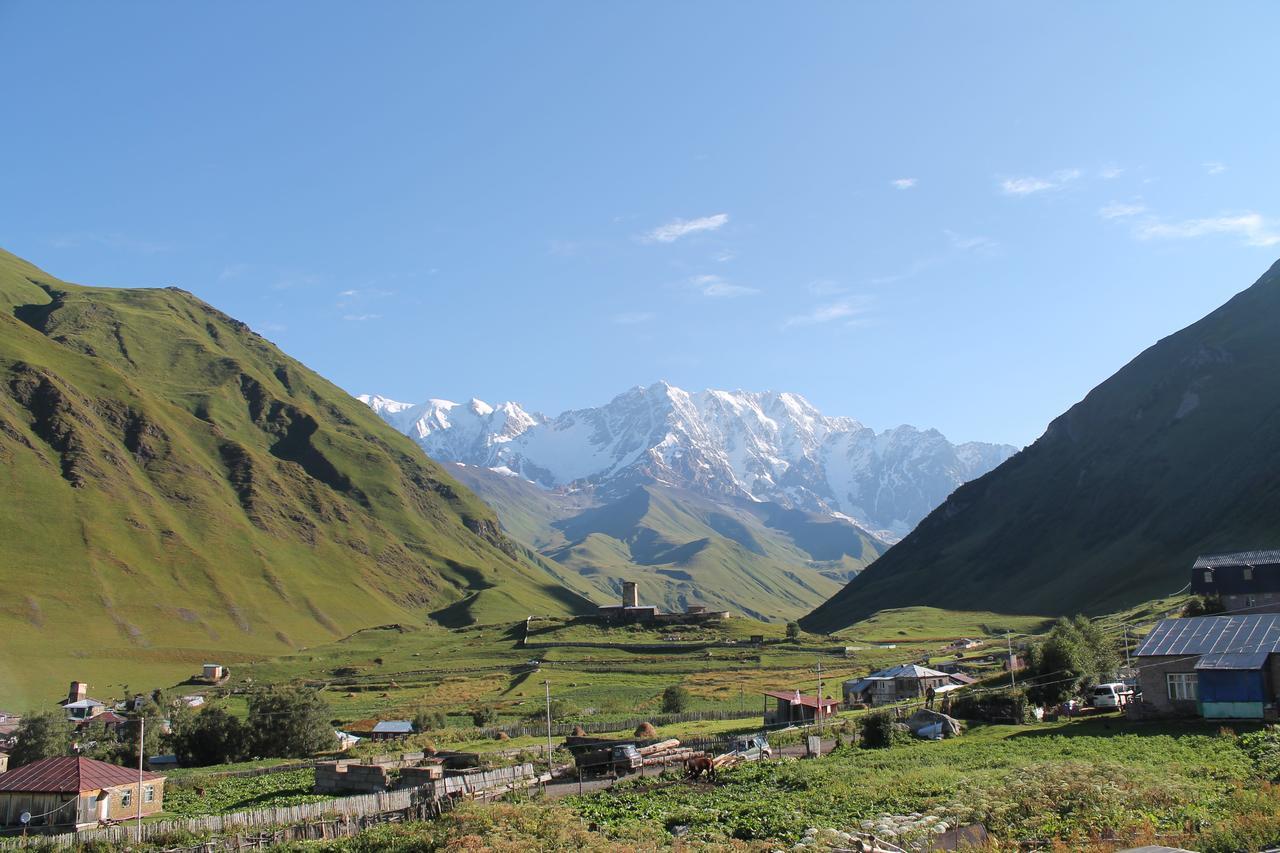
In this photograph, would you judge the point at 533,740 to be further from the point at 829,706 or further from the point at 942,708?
the point at 942,708

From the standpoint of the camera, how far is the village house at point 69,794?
168 ft

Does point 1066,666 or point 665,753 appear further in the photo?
point 1066,666

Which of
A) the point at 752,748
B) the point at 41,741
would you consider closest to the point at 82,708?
the point at 41,741

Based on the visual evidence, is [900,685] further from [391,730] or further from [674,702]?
[391,730]

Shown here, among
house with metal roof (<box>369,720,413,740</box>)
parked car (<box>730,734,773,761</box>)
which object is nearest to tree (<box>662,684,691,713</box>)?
house with metal roof (<box>369,720,413,740</box>)

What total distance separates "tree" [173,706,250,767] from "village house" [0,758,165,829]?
A: 31213mm

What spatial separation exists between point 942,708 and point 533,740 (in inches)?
1276

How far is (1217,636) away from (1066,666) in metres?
14.1

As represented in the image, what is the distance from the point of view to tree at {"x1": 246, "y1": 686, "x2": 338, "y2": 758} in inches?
3356

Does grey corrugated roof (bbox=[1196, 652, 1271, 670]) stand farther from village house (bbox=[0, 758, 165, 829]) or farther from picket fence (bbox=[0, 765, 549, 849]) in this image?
village house (bbox=[0, 758, 165, 829])

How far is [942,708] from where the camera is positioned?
6425 centimetres

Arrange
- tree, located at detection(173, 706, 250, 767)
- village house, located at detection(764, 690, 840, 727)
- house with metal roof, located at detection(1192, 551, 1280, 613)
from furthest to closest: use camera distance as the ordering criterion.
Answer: house with metal roof, located at detection(1192, 551, 1280, 613) → tree, located at detection(173, 706, 250, 767) → village house, located at detection(764, 690, 840, 727)

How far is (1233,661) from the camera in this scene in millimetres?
48875

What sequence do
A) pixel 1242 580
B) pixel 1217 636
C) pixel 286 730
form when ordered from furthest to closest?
pixel 1242 580 < pixel 286 730 < pixel 1217 636
